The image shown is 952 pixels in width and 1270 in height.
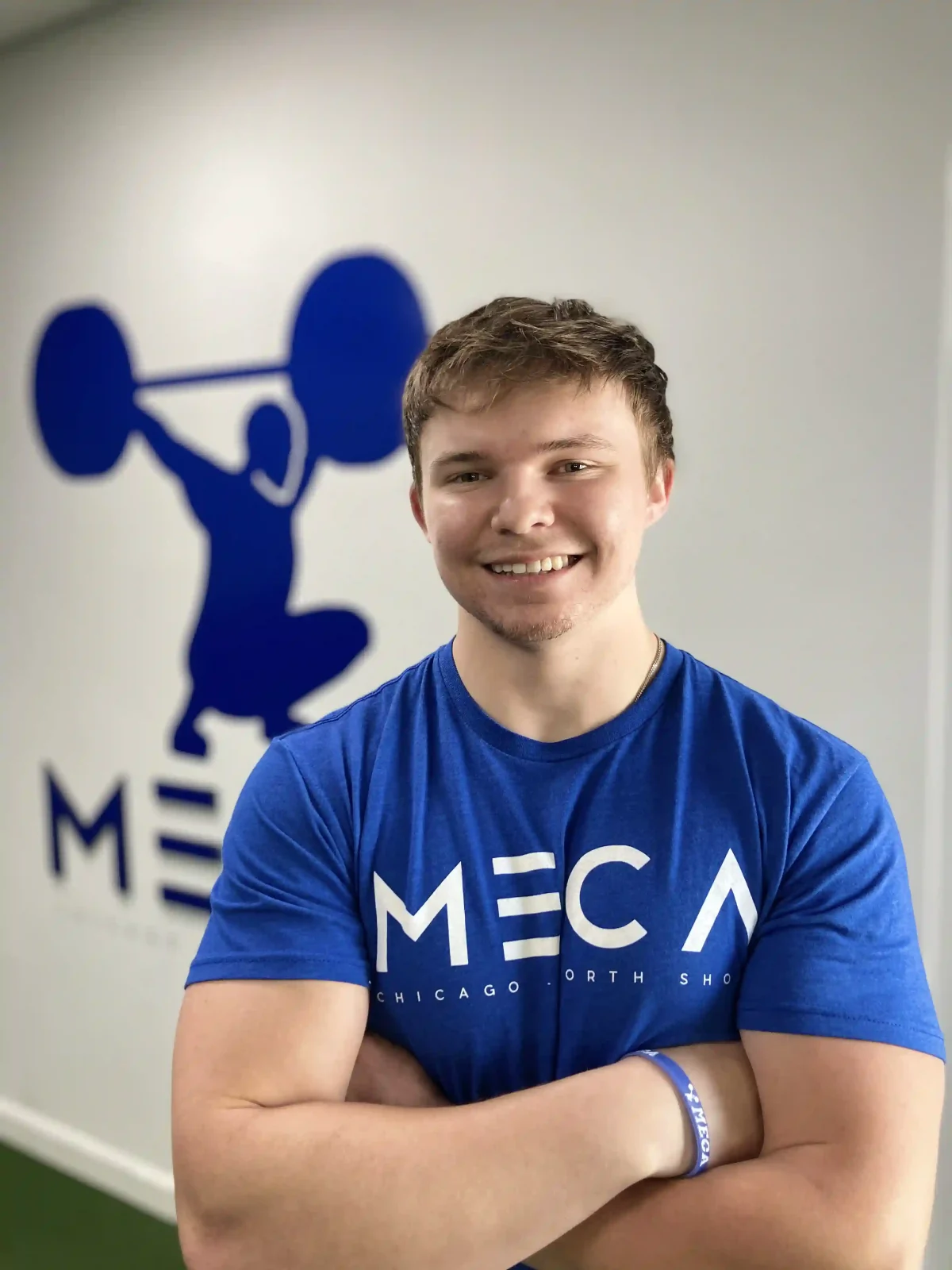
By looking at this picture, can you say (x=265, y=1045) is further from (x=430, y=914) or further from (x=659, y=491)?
(x=659, y=491)

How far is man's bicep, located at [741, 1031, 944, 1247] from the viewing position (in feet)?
2.80

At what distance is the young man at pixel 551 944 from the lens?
0.86 m

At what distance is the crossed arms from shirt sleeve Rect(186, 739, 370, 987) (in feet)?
0.17

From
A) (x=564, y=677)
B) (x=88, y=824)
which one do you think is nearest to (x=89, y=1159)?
(x=88, y=824)

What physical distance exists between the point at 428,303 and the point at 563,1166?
149 centimetres

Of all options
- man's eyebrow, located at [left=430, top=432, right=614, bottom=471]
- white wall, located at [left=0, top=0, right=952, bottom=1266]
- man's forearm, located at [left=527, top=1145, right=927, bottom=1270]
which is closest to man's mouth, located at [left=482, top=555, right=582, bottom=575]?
man's eyebrow, located at [left=430, top=432, right=614, bottom=471]

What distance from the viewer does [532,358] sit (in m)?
0.98

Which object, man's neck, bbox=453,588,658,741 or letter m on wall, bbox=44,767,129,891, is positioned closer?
man's neck, bbox=453,588,658,741

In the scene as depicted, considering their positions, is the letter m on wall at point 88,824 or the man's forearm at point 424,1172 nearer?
the man's forearm at point 424,1172

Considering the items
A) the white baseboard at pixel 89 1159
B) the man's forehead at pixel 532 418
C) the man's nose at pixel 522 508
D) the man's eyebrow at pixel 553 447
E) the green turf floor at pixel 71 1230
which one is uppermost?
the man's forehead at pixel 532 418

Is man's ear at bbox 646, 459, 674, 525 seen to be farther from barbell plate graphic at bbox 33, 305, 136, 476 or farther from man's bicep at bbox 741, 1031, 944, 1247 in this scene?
barbell plate graphic at bbox 33, 305, 136, 476

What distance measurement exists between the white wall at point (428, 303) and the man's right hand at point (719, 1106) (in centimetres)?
71

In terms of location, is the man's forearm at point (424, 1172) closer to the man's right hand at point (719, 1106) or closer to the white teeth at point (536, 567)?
the man's right hand at point (719, 1106)

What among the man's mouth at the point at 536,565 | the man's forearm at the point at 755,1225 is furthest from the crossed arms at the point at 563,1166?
the man's mouth at the point at 536,565
